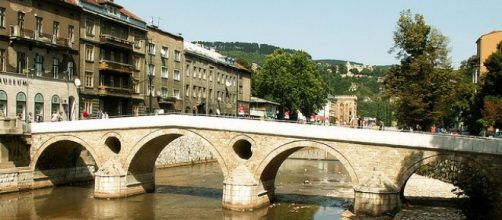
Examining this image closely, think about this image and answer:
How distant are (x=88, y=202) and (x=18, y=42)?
12114 mm

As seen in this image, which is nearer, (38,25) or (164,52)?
(38,25)

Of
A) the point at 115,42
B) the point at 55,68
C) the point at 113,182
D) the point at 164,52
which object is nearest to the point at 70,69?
the point at 55,68

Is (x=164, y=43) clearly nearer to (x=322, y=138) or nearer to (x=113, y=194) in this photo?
(x=113, y=194)

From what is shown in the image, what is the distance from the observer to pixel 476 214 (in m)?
21.6

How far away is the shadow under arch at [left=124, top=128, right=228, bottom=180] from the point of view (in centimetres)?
2778

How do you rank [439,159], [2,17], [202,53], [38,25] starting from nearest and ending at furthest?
[439,159]
[2,17]
[38,25]
[202,53]

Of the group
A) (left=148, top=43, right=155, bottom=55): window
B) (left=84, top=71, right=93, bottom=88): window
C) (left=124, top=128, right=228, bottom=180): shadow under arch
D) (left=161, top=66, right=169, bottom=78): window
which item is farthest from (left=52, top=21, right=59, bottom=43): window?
(left=161, top=66, right=169, bottom=78): window

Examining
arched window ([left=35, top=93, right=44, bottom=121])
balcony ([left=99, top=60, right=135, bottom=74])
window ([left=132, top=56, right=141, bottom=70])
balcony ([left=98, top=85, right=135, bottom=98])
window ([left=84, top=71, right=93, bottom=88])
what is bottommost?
arched window ([left=35, top=93, right=44, bottom=121])

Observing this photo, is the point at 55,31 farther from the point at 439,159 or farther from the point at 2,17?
the point at 439,159

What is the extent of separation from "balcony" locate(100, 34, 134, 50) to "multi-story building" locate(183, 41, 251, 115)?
31.1ft

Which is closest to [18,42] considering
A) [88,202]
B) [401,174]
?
[88,202]

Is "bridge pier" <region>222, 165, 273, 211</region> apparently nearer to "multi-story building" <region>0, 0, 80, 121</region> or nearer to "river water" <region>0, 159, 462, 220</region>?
"river water" <region>0, 159, 462, 220</region>

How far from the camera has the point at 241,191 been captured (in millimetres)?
25922

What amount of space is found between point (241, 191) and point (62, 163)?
14.0 metres
